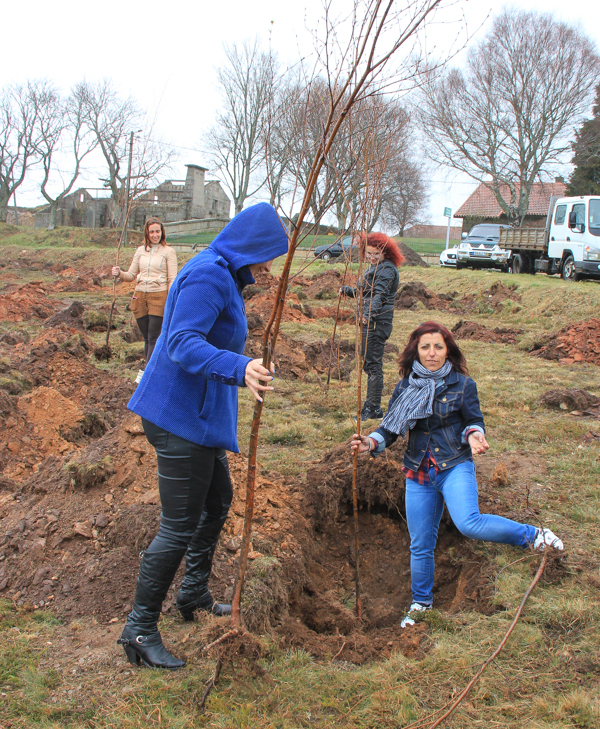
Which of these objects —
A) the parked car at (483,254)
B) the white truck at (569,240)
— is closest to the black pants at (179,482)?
the white truck at (569,240)

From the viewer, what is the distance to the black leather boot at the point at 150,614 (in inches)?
87.3

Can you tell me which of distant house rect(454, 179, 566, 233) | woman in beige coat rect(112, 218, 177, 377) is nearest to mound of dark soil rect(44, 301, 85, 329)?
woman in beige coat rect(112, 218, 177, 377)

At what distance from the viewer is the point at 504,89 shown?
2856 cm

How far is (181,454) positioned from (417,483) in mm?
1426

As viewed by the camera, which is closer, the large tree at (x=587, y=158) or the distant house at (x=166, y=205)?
the large tree at (x=587, y=158)

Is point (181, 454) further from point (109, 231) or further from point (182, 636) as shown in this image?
point (109, 231)

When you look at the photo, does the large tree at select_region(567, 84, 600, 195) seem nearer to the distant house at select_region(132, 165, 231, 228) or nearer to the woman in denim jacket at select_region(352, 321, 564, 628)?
the distant house at select_region(132, 165, 231, 228)

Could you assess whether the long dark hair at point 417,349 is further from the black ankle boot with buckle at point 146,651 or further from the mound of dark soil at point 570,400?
the mound of dark soil at point 570,400

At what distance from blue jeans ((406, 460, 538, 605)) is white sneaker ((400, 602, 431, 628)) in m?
0.03

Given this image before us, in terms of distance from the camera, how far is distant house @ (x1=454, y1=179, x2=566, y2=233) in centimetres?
3641

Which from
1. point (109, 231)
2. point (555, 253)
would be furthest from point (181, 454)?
point (109, 231)

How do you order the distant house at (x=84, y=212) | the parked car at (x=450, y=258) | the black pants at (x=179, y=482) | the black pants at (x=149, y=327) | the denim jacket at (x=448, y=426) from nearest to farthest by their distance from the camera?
the black pants at (x=179, y=482), the denim jacket at (x=448, y=426), the black pants at (x=149, y=327), the parked car at (x=450, y=258), the distant house at (x=84, y=212)

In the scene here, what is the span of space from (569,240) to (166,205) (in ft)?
89.3

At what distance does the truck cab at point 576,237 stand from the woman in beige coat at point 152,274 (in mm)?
12197
